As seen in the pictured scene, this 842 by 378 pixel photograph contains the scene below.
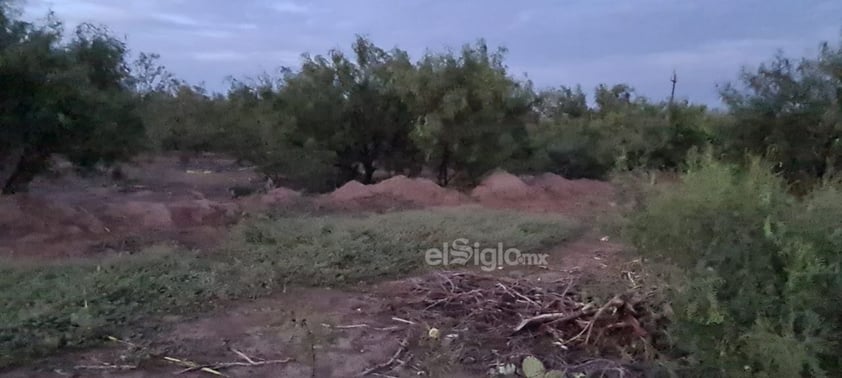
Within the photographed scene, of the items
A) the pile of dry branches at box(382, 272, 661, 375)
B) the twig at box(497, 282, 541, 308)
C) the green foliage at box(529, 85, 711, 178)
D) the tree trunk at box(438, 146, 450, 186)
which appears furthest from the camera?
the green foliage at box(529, 85, 711, 178)

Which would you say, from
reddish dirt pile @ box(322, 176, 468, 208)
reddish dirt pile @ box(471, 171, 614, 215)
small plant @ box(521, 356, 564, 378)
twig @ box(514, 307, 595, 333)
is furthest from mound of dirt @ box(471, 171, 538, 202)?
small plant @ box(521, 356, 564, 378)

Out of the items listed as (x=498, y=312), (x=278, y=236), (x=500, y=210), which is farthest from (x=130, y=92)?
(x=498, y=312)

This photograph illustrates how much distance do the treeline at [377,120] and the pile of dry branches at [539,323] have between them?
350cm

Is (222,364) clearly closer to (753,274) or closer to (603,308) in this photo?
(603,308)

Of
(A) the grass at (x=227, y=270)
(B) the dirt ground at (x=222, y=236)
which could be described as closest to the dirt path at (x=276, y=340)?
(B) the dirt ground at (x=222, y=236)

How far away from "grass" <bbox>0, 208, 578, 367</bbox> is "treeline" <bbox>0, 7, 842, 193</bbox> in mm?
2628

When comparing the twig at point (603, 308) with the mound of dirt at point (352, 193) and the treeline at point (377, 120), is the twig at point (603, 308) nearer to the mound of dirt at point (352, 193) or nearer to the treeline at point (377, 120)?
the treeline at point (377, 120)

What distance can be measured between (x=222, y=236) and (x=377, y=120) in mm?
7976

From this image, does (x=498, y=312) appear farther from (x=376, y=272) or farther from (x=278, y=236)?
(x=278, y=236)

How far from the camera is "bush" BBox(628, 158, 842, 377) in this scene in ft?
15.7

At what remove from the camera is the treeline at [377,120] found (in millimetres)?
11234

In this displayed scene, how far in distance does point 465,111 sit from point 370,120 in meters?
2.19

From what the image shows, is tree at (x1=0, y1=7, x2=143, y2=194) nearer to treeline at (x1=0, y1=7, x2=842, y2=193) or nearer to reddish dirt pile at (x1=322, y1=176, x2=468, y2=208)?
treeline at (x1=0, y1=7, x2=842, y2=193)

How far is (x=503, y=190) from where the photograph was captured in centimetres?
1631
